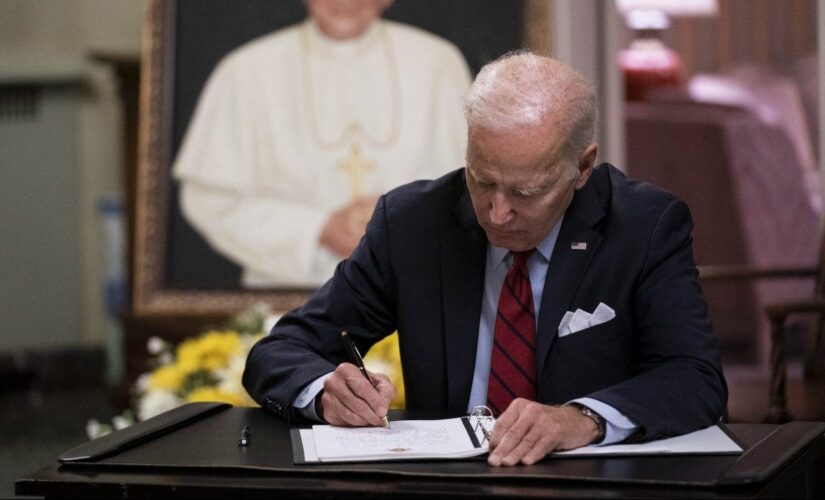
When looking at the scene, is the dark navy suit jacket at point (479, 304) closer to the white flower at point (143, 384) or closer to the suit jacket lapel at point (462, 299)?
the suit jacket lapel at point (462, 299)

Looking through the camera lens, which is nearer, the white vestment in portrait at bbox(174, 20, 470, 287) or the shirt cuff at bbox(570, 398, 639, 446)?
the shirt cuff at bbox(570, 398, 639, 446)

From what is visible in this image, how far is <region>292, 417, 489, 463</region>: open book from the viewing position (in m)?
1.90

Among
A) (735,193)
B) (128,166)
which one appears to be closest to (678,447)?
(735,193)

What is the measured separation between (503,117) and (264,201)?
3476 mm

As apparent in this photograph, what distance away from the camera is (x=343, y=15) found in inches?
217

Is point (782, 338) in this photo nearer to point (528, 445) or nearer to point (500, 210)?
point (500, 210)

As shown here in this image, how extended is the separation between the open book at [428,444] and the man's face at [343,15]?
11.6 ft

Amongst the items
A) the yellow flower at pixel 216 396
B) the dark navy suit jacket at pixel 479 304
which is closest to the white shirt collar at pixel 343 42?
the yellow flower at pixel 216 396

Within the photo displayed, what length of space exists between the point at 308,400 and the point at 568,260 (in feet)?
1.75

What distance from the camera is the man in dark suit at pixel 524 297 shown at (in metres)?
2.18

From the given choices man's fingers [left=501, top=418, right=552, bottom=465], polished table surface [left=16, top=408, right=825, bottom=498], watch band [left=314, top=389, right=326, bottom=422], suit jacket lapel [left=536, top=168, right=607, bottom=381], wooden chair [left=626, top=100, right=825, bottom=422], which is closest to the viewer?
polished table surface [left=16, top=408, right=825, bottom=498]

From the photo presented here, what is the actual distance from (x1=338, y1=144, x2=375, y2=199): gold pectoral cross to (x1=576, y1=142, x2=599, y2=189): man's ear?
3084 millimetres

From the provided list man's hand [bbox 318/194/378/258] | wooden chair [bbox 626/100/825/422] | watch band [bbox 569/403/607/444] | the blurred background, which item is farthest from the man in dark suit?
wooden chair [bbox 626/100/825/422]

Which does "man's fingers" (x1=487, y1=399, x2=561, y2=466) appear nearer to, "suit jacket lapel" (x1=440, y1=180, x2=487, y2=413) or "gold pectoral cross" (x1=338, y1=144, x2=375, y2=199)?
"suit jacket lapel" (x1=440, y1=180, x2=487, y2=413)
